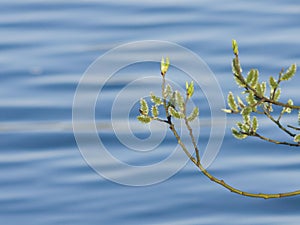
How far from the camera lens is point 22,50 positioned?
292 inches

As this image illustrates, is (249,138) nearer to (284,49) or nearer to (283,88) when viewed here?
(283,88)

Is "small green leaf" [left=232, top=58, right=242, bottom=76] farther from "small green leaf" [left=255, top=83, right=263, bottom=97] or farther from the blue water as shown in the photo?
the blue water

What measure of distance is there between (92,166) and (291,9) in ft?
10.2

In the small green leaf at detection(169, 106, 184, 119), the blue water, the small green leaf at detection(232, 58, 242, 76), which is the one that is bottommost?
the small green leaf at detection(169, 106, 184, 119)

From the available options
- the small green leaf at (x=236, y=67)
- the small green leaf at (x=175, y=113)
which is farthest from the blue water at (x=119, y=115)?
the small green leaf at (x=236, y=67)

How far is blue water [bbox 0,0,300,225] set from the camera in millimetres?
5152

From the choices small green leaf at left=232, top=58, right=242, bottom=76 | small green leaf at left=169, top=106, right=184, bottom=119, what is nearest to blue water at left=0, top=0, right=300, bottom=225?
small green leaf at left=169, top=106, right=184, bottom=119

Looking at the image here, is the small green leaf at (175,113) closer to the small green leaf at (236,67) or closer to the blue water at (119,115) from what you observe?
the small green leaf at (236,67)

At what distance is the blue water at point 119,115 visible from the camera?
5152 millimetres

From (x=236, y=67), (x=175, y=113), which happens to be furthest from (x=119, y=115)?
(x=236, y=67)

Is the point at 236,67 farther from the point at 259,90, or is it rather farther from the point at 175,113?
A: the point at 175,113

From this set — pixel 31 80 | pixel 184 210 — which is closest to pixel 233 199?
pixel 184 210

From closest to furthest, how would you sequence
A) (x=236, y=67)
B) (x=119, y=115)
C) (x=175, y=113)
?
(x=236, y=67)
(x=175, y=113)
(x=119, y=115)

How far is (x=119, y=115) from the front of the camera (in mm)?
6449
